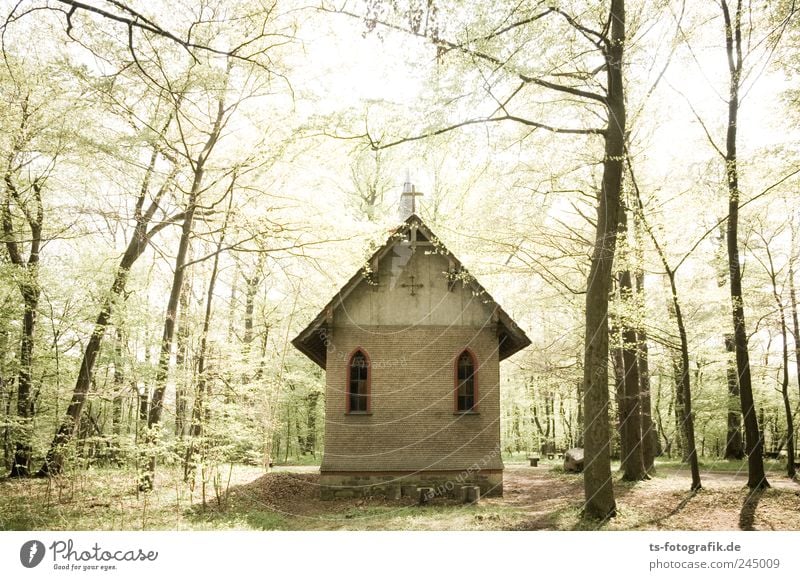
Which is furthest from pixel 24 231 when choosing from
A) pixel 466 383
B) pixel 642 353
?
pixel 642 353

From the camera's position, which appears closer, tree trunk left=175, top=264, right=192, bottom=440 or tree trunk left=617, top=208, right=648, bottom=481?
tree trunk left=175, top=264, right=192, bottom=440

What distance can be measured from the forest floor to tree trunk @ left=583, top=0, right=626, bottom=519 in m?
0.46

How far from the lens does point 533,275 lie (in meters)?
12.2

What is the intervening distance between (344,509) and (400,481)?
1626 millimetres

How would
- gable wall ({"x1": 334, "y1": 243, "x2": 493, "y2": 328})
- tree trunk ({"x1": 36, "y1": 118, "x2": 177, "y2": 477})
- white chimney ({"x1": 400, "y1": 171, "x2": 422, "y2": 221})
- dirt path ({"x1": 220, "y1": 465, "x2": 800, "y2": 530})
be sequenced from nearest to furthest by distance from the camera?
1. dirt path ({"x1": 220, "y1": 465, "x2": 800, "y2": 530})
2. tree trunk ({"x1": 36, "y1": 118, "x2": 177, "y2": 477})
3. gable wall ({"x1": 334, "y1": 243, "x2": 493, "y2": 328})
4. white chimney ({"x1": 400, "y1": 171, "x2": 422, "y2": 221})

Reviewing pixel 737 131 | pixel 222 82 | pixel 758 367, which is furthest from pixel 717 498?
pixel 222 82

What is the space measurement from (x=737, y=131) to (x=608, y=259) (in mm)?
3017

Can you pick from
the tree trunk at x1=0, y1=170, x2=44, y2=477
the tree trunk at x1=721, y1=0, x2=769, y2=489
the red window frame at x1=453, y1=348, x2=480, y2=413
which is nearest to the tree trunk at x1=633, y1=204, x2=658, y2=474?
the tree trunk at x1=721, y1=0, x2=769, y2=489

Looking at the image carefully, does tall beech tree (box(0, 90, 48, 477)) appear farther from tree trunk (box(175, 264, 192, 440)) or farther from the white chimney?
the white chimney

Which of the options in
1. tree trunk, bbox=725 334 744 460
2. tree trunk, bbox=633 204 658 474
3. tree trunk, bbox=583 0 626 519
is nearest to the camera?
tree trunk, bbox=583 0 626 519

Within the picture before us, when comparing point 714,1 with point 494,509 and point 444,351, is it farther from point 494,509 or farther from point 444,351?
point 494,509

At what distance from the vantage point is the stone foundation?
969cm

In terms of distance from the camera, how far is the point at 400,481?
9750 mm

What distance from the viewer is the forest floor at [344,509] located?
5805 millimetres
